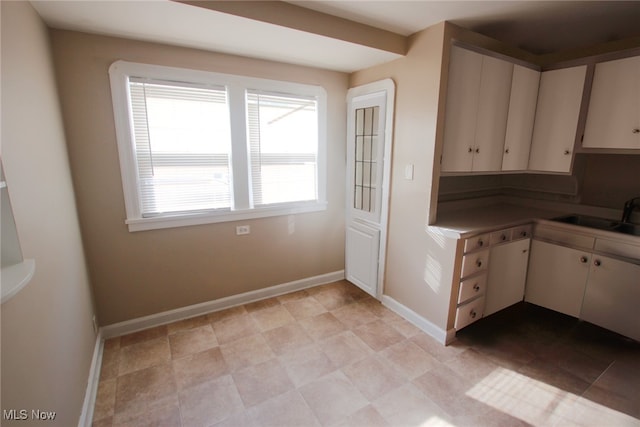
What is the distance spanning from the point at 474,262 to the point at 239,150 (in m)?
2.22

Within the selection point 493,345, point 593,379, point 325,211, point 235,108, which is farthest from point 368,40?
point 593,379

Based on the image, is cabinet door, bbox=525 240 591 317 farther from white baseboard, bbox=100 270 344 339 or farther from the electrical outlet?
the electrical outlet

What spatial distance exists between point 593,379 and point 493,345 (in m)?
0.60

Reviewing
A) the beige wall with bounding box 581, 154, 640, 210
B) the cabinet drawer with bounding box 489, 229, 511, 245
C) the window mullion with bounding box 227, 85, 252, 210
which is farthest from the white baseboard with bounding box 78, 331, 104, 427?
the beige wall with bounding box 581, 154, 640, 210

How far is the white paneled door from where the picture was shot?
275 centimetres

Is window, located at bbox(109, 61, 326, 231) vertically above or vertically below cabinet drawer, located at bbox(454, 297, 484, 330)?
above

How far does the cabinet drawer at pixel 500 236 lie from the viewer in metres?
2.46

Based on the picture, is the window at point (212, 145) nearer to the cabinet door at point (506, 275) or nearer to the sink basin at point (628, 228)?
the cabinet door at point (506, 275)

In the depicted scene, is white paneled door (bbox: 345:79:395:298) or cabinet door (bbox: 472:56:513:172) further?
white paneled door (bbox: 345:79:395:298)

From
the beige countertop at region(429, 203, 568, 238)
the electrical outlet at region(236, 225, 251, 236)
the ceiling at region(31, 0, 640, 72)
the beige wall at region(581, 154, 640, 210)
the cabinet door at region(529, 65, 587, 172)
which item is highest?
the ceiling at region(31, 0, 640, 72)

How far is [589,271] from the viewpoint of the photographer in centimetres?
244

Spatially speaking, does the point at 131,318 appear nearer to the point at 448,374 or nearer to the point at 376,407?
the point at 376,407

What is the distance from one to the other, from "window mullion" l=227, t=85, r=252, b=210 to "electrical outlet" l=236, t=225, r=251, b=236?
19 cm

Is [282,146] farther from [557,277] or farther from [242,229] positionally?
[557,277]
